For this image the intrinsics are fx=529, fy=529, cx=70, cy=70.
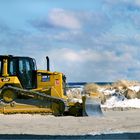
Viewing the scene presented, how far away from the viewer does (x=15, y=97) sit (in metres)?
23.8

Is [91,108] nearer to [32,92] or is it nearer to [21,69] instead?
[32,92]

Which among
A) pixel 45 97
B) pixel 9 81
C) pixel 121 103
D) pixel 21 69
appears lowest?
pixel 121 103

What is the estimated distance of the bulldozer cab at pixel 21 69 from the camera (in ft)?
78.8

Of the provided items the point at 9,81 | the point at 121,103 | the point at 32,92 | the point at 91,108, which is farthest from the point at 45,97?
the point at 121,103

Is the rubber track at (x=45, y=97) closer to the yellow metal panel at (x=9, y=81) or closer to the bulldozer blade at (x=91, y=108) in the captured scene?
the yellow metal panel at (x=9, y=81)

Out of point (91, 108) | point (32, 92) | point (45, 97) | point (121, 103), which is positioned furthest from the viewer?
point (121, 103)

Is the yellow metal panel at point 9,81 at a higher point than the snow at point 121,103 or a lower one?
higher

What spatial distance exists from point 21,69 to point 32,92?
1280mm

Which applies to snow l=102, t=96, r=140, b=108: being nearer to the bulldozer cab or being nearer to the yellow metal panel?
the bulldozer cab

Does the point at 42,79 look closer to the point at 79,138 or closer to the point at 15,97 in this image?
the point at 15,97

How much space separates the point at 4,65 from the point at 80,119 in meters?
4.74

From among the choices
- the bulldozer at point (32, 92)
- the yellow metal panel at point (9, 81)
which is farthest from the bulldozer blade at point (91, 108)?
the yellow metal panel at point (9, 81)

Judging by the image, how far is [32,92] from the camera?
24.0 meters

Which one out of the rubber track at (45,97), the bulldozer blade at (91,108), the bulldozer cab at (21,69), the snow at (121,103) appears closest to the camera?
the bulldozer blade at (91,108)
